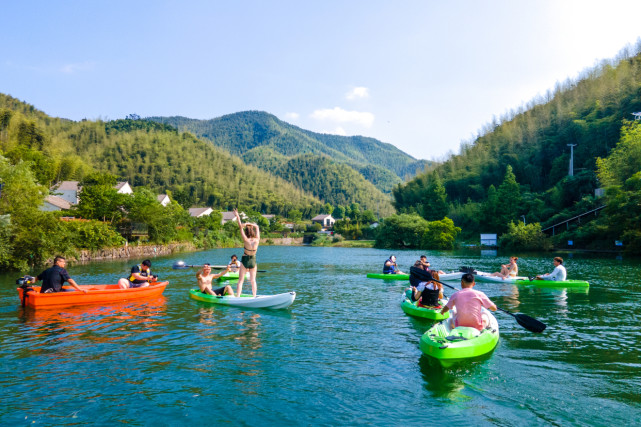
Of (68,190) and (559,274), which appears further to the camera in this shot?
(68,190)

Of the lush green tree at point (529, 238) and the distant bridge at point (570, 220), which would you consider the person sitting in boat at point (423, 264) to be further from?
the distant bridge at point (570, 220)

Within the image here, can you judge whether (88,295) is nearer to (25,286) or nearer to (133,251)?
(25,286)

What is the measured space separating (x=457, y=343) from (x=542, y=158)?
2980 inches

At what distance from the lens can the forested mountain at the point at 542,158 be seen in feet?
201

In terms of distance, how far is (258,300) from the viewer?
14.1 m

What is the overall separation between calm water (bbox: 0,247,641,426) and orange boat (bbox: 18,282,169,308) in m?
0.46

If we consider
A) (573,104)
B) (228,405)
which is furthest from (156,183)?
(228,405)

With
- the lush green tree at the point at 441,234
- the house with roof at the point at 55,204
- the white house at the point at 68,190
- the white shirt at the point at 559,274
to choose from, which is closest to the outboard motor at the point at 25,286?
the white shirt at the point at 559,274

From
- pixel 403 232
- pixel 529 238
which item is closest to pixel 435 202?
pixel 403 232

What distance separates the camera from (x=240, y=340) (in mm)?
10570

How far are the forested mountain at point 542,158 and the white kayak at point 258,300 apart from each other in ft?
169

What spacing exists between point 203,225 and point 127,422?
227 feet

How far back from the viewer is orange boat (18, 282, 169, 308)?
555 inches

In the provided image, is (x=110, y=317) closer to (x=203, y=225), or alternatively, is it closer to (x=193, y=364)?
(x=193, y=364)
